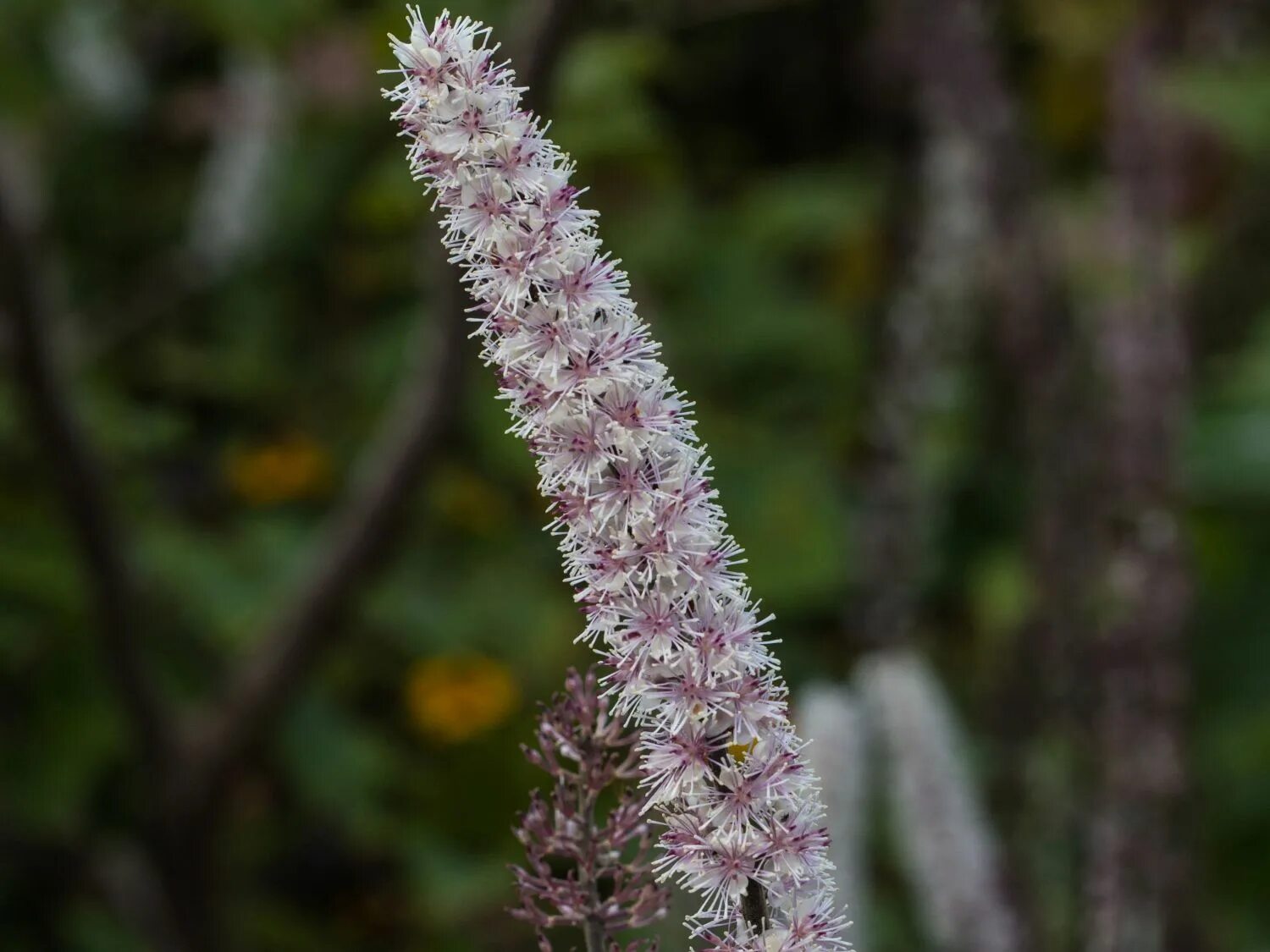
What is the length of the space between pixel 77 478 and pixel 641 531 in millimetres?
2312

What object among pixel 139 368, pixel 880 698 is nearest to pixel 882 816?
pixel 880 698

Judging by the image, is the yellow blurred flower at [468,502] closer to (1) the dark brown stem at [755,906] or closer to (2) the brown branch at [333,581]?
(2) the brown branch at [333,581]

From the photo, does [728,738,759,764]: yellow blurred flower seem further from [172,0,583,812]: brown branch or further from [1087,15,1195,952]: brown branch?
[172,0,583,812]: brown branch

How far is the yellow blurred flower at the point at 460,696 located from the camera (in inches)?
171

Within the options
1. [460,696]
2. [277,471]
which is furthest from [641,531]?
[277,471]

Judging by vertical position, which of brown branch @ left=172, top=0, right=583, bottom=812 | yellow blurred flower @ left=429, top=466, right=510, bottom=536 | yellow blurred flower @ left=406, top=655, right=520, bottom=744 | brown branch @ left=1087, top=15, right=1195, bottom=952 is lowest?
brown branch @ left=1087, top=15, right=1195, bottom=952

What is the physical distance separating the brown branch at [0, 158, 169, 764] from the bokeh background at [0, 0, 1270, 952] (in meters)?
0.01

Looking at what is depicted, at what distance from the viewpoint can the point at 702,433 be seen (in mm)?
4258

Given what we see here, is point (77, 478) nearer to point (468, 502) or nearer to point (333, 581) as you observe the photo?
point (333, 581)

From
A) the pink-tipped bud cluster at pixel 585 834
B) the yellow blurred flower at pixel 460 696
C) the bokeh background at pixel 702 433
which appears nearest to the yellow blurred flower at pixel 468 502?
the bokeh background at pixel 702 433

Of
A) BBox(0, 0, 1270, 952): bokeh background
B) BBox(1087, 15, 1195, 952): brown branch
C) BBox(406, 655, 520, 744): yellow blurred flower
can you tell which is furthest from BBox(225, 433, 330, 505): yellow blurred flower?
BBox(1087, 15, 1195, 952): brown branch

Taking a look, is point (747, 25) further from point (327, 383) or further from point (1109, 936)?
point (1109, 936)

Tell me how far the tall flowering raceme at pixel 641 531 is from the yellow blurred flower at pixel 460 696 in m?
3.58

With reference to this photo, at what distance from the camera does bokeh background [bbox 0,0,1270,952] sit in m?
1.99
